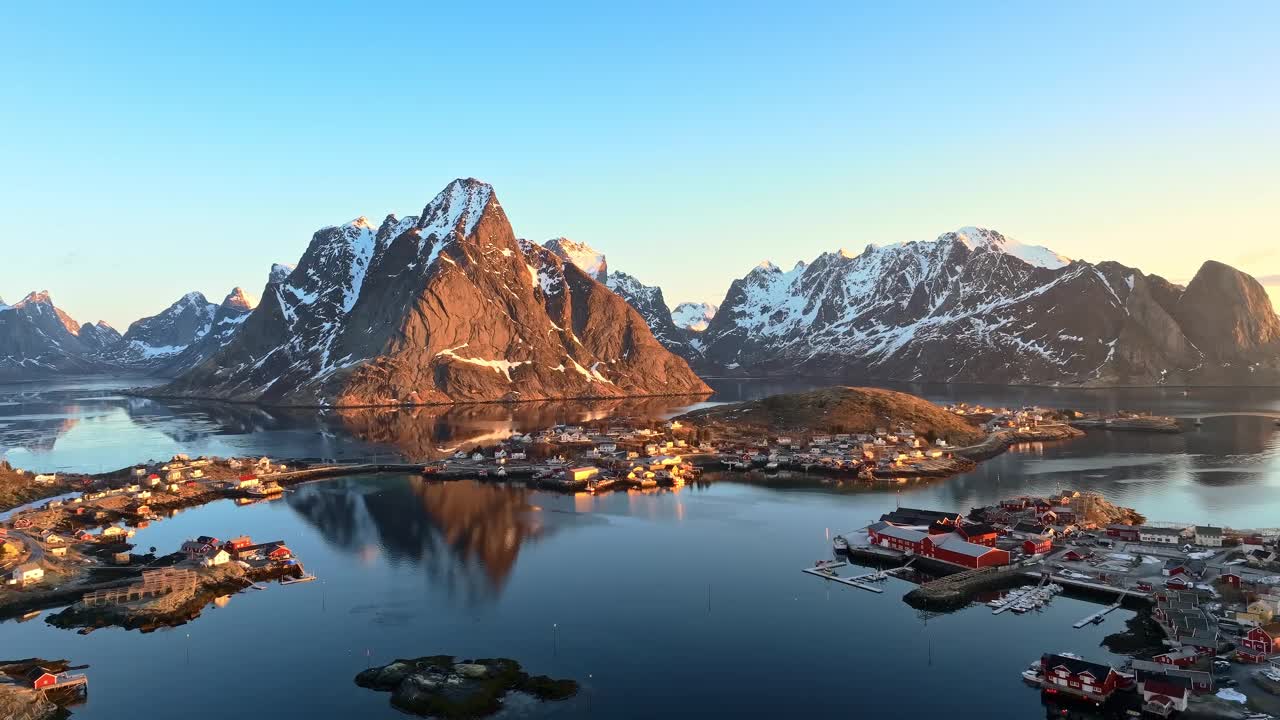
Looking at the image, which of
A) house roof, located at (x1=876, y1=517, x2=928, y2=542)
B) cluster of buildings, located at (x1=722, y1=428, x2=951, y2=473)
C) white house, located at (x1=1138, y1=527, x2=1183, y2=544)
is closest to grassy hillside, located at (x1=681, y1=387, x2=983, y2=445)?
cluster of buildings, located at (x1=722, y1=428, x2=951, y2=473)

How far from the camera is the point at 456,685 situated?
3703cm

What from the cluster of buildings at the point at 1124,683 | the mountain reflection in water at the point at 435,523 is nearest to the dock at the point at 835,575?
the cluster of buildings at the point at 1124,683

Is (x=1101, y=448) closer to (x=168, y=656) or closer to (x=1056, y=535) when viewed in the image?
(x=1056, y=535)

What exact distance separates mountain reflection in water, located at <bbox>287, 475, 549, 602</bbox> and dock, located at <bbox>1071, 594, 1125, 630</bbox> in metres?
32.1

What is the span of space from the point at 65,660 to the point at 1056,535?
195 ft

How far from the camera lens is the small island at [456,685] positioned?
117 ft

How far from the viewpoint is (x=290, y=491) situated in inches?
3452

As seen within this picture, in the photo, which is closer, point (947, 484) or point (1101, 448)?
point (947, 484)

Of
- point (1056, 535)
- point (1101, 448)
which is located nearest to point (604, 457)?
point (1056, 535)

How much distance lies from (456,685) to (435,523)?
1386 inches

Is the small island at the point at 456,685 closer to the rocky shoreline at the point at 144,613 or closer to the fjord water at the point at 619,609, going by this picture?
the fjord water at the point at 619,609

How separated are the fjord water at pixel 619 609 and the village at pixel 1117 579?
201 centimetres

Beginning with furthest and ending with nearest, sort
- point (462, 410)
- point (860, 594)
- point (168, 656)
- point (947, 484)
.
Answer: point (462, 410)
point (947, 484)
point (860, 594)
point (168, 656)

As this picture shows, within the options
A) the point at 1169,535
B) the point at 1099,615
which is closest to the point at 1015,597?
the point at 1099,615
